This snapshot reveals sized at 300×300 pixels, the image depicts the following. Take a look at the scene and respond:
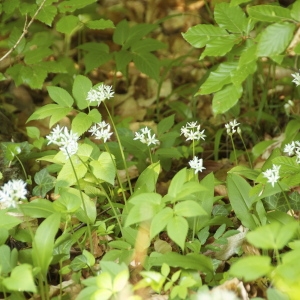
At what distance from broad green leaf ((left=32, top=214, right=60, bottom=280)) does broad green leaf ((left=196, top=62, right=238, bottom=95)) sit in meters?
0.75

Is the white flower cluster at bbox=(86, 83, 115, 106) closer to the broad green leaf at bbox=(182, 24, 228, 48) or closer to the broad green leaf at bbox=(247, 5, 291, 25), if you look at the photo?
the broad green leaf at bbox=(182, 24, 228, 48)

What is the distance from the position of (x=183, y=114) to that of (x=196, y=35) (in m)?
1.64

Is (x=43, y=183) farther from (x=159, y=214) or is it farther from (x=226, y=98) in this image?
(x=226, y=98)

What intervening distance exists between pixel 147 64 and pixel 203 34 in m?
1.32

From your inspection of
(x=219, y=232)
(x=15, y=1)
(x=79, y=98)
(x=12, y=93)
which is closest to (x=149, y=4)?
(x=12, y=93)

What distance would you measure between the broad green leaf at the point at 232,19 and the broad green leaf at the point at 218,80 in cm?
14

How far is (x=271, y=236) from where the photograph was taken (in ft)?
5.08

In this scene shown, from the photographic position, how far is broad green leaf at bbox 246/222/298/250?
153cm

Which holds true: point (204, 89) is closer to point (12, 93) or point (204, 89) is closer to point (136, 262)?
point (136, 262)

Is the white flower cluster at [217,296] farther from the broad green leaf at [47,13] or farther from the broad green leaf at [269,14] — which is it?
the broad green leaf at [47,13]

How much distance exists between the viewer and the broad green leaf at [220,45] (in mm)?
1922

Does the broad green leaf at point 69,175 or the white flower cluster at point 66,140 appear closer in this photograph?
the white flower cluster at point 66,140

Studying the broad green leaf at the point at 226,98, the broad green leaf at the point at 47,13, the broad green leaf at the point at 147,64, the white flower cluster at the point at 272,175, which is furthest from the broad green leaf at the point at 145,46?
the white flower cluster at the point at 272,175

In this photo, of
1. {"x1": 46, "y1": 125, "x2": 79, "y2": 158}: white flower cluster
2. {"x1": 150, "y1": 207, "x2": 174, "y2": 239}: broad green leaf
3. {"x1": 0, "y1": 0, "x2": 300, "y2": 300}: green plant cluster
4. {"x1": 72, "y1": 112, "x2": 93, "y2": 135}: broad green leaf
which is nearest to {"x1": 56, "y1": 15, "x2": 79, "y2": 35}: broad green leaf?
{"x1": 0, "y1": 0, "x2": 300, "y2": 300}: green plant cluster
